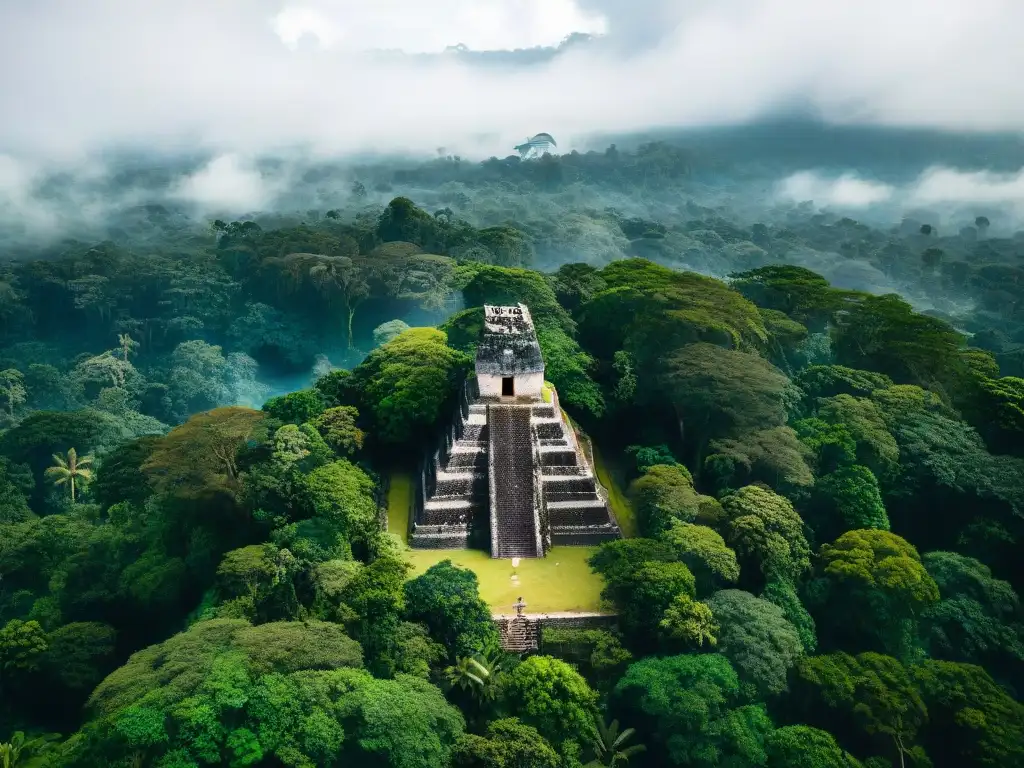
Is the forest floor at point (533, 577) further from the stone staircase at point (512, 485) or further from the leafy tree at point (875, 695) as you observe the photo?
the leafy tree at point (875, 695)

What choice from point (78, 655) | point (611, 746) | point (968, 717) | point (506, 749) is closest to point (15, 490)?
point (78, 655)

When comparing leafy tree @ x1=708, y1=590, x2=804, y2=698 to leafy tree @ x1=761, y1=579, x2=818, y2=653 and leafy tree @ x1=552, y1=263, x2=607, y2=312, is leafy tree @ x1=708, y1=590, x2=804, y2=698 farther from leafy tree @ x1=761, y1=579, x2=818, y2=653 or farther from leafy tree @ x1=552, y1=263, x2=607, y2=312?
leafy tree @ x1=552, y1=263, x2=607, y2=312

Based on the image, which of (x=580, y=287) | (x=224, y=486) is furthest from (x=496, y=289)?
(x=224, y=486)

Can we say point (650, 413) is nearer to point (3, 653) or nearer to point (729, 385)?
point (729, 385)

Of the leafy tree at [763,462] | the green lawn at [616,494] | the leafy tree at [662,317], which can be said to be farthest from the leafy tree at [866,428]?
the green lawn at [616,494]

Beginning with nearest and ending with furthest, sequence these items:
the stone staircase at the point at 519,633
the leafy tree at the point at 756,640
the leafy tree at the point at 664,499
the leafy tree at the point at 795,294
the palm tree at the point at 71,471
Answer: the leafy tree at the point at 756,640 < the stone staircase at the point at 519,633 < the leafy tree at the point at 664,499 < the palm tree at the point at 71,471 < the leafy tree at the point at 795,294

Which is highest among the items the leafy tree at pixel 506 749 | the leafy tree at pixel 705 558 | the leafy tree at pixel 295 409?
the leafy tree at pixel 295 409
